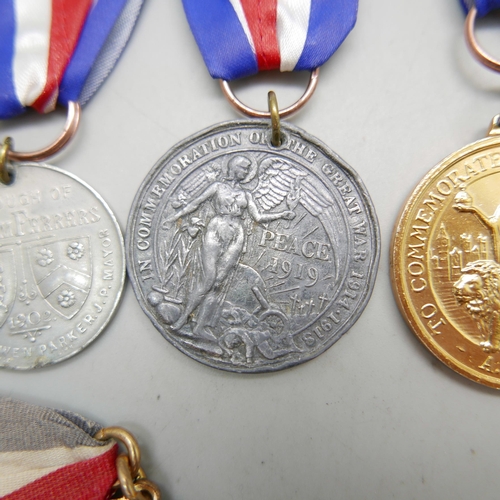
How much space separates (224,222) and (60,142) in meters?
0.73

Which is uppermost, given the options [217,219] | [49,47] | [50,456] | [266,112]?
[49,47]

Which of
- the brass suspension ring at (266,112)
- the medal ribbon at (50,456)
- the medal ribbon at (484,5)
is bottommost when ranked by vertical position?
the medal ribbon at (50,456)

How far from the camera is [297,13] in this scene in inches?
48.7

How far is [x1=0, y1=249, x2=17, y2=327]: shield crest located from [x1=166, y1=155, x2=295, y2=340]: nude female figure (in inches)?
26.2

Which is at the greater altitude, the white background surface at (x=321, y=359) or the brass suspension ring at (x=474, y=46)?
the brass suspension ring at (x=474, y=46)

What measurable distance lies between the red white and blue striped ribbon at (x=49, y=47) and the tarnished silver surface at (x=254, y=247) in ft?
1.72

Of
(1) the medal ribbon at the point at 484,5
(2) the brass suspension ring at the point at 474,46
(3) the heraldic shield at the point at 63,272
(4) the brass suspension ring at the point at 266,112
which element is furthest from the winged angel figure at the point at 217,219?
(1) the medal ribbon at the point at 484,5

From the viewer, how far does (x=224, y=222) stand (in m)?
1.23

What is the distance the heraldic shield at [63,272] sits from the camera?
129cm

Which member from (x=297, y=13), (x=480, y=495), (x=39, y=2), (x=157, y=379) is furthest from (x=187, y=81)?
(x=480, y=495)

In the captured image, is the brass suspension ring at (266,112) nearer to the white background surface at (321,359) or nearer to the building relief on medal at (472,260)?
the white background surface at (321,359)

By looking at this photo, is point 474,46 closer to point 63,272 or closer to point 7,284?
point 63,272

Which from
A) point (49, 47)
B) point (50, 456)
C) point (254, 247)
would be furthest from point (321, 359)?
point (49, 47)

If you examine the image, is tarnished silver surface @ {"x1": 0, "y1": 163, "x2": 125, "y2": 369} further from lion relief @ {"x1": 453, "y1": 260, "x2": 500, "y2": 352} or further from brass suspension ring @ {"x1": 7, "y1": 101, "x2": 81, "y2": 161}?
lion relief @ {"x1": 453, "y1": 260, "x2": 500, "y2": 352}
